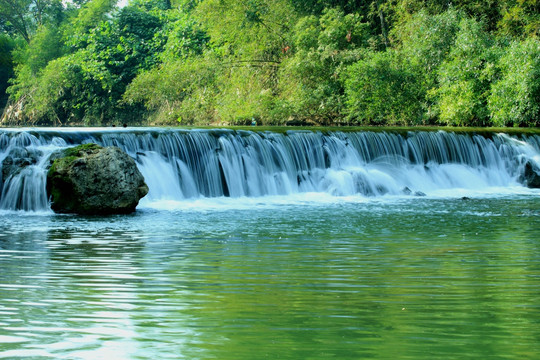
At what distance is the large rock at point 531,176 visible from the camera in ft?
68.1

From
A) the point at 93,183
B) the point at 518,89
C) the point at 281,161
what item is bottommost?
the point at 93,183

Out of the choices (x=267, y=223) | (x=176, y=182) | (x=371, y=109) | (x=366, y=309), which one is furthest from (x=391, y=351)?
(x=371, y=109)

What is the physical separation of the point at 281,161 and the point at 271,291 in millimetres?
12989

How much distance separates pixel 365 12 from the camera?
3572 centimetres

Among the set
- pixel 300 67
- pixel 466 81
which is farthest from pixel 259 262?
pixel 300 67

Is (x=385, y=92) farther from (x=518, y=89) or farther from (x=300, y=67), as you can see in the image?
(x=518, y=89)

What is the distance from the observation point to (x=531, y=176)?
2086cm

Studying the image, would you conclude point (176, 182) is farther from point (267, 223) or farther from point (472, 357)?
point (472, 357)

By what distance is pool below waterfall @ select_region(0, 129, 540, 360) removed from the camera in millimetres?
4301

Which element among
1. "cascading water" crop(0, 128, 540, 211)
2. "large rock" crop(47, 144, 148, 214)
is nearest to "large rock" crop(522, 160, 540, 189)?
"cascading water" crop(0, 128, 540, 211)

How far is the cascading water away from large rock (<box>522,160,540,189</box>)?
0.63ft

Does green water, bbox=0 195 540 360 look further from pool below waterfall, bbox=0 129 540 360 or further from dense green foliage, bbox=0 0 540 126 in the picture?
dense green foliage, bbox=0 0 540 126

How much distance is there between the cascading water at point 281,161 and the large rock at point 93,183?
1.61ft

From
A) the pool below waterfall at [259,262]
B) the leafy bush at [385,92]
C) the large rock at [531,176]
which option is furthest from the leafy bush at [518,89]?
the pool below waterfall at [259,262]
